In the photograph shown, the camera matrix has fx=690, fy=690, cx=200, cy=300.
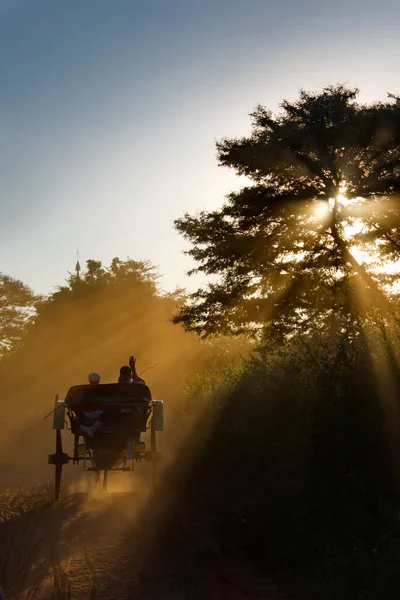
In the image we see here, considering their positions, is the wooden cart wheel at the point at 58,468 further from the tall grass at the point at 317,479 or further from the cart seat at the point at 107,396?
the tall grass at the point at 317,479

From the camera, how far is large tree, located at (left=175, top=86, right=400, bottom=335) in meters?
24.8

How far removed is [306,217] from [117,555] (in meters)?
19.6

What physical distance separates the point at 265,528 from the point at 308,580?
1.97 metres

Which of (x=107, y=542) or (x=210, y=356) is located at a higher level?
(x=210, y=356)

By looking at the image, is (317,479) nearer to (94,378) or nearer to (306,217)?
(94,378)

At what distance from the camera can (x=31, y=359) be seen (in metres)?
46.9

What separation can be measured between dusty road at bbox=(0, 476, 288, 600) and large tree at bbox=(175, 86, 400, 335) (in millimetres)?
14739

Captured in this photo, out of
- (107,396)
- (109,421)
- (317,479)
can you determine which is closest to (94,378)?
(107,396)

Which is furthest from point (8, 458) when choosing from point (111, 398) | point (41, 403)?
point (41, 403)

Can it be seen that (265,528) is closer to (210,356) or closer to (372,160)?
(372,160)

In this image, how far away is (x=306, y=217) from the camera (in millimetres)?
26016

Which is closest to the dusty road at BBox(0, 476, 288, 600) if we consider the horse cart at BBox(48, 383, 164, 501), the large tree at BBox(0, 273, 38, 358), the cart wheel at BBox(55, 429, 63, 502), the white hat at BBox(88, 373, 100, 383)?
the cart wheel at BBox(55, 429, 63, 502)

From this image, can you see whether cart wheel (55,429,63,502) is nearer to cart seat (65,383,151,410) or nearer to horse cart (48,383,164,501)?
horse cart (48,383,164,501)

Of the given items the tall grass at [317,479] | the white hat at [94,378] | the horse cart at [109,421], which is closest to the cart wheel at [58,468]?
the horse cart at [109,421]
